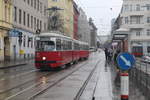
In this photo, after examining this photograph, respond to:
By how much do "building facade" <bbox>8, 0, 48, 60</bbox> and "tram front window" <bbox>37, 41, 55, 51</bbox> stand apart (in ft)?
48.1

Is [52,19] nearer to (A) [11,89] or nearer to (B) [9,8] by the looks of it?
(B) [9,8]

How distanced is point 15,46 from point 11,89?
33269 millimetres

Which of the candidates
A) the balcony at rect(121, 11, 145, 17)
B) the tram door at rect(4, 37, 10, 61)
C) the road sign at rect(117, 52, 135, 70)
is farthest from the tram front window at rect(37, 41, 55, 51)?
the balcony at rect(121, 11, 145, 17)

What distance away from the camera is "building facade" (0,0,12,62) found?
41.6 metres

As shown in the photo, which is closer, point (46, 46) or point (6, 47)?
point (46, 46)

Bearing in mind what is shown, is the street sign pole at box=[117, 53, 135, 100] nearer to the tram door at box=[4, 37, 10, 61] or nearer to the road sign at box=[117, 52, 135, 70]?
the road sign at box=[117, 52, 135, 70]

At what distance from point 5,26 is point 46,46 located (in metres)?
18.4

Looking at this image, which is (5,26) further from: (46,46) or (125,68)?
(125,68)

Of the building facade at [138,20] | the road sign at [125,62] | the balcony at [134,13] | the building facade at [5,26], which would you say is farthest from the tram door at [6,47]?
the balcony at [134,13]

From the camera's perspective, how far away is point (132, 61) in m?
7.55

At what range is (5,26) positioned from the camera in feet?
139

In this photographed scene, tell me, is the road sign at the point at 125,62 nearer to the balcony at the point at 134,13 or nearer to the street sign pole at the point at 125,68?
the street sign pole at the point at 125,68

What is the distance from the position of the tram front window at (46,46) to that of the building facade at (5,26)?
16908 mm

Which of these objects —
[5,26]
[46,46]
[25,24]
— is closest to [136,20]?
[25,24]
